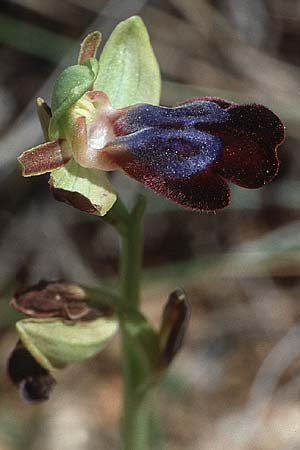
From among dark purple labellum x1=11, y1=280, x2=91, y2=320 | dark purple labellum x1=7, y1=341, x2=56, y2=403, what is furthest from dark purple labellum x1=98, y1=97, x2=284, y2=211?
dark purple labellum x1=7, y1=341, x2=56, y2=403

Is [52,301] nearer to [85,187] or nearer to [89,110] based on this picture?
[85,187]

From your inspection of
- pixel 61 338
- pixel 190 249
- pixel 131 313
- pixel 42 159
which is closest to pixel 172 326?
pixel 131 313

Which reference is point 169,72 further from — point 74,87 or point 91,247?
point 74,87

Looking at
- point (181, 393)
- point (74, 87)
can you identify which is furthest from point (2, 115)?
point (74, 87)

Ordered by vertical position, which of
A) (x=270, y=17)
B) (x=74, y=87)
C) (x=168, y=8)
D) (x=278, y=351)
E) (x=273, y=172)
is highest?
(x=74, y=87)

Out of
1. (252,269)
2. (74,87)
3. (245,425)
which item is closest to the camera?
(74,87)

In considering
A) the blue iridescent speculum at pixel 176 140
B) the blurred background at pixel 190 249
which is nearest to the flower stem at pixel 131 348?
the blue iridescent speculum at pixel 176 140

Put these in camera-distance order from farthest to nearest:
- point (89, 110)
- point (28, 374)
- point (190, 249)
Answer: point (190, 249) → point (28, 374) → point (89, 110)
